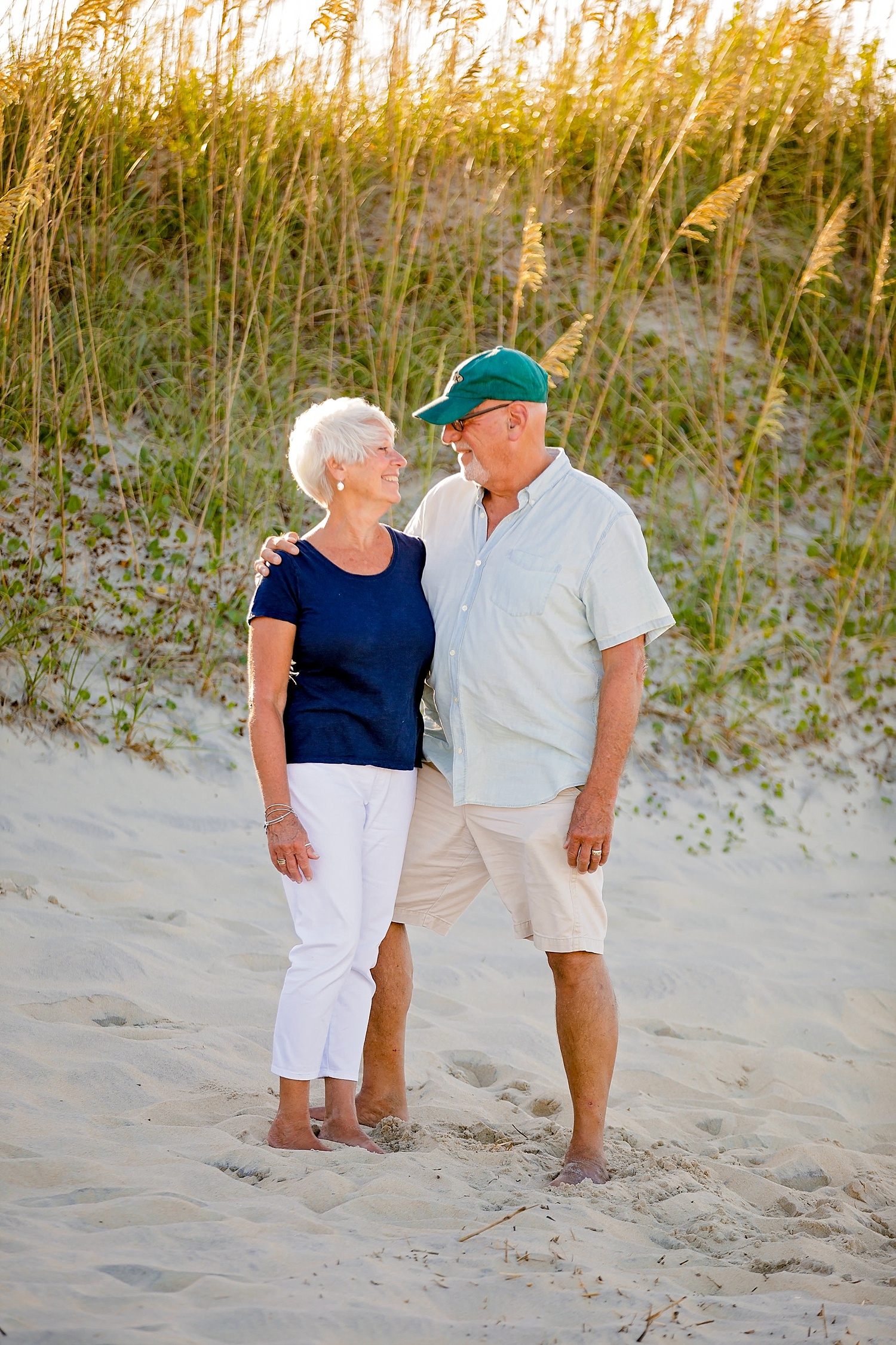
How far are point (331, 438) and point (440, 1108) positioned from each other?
177cm

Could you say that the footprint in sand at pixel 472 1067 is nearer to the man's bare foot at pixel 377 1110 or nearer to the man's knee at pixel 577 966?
the man's bare foot at pixel 377 1110

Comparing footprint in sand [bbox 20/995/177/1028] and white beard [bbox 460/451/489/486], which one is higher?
white beard [bbox 460/451/489/486]

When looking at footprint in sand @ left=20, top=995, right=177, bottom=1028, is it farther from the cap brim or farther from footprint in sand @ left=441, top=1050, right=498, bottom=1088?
the cap brim

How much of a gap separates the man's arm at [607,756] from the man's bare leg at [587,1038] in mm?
252

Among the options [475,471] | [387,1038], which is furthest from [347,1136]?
[475,471]

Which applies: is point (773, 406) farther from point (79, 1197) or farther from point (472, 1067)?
point (79, 1197)

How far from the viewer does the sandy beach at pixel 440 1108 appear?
6.82 feet

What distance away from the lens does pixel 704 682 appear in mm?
6559

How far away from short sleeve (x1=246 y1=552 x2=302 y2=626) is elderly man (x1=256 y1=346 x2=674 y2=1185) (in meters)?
0.05

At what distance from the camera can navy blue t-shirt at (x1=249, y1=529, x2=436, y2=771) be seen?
2.92 m

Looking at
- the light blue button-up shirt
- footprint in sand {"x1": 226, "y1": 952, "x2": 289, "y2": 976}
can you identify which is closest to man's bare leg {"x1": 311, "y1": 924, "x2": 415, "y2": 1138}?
the light blue button-up shirt

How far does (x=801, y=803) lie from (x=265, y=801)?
164 inches

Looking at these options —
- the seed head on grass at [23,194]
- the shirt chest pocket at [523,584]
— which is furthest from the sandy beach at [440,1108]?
the seed head on grass at [23,194]

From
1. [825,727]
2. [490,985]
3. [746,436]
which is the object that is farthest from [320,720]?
[746,436]
